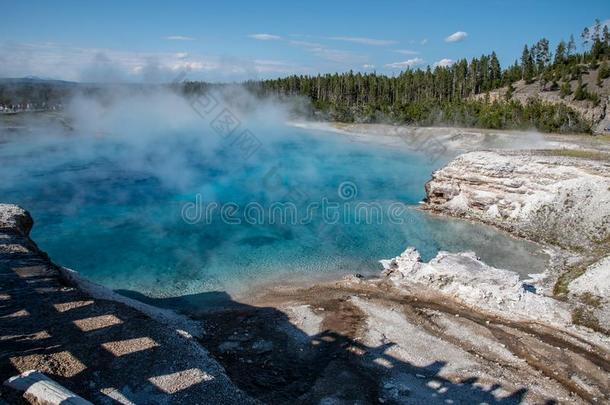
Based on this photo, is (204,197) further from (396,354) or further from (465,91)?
(465,91)

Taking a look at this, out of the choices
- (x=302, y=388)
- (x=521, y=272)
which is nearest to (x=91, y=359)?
(x=302, y=388)

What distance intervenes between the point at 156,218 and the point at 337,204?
1307 centimetres

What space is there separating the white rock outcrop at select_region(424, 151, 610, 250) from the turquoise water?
1972 mm

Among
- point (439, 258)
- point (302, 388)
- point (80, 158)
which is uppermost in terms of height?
point (80, 158)

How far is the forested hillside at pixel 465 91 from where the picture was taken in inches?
2467

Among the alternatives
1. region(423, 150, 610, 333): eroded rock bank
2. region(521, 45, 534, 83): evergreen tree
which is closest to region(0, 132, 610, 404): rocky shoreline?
region(423, 150, 610, 333): eroded rock bank

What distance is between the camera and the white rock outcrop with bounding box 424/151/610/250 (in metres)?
25.0

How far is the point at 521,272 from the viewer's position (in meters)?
21.7

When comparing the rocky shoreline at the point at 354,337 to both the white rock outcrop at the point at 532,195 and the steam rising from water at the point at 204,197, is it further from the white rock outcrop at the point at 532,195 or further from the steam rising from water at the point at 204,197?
the steam rising from water at the point at 204,197

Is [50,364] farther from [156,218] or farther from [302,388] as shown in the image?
[156,218]

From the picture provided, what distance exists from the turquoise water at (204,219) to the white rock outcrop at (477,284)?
219 cm

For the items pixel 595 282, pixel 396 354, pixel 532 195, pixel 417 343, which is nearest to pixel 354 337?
pixel 396 354

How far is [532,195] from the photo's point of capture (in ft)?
90.7

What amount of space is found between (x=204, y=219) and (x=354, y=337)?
16.0 m
